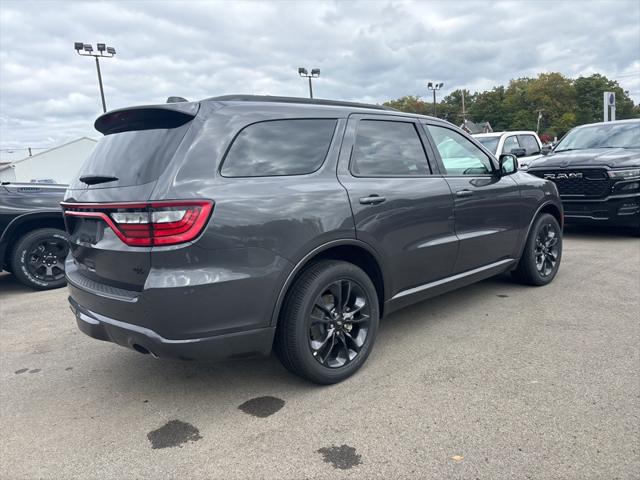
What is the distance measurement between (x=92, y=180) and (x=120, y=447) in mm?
Result: 1519

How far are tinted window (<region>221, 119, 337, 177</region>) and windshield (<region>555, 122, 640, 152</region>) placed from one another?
6.73 meters

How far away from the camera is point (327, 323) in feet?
9.75

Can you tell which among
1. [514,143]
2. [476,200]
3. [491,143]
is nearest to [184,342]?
[476,200]

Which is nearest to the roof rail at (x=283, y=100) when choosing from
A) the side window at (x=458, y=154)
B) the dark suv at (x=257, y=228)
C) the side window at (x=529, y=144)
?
the dark suv at (x=257, y=228)

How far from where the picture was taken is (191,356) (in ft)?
8.18

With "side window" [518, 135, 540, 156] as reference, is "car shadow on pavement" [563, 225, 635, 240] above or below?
below

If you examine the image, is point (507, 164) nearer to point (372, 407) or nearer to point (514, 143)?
point (372, 407)

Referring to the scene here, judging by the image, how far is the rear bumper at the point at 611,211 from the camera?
6914 millimetres

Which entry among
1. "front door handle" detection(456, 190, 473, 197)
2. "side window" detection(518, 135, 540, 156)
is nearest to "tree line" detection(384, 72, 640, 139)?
"side window" detection(518, 135, 540, 156)

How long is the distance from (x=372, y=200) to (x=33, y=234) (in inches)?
184

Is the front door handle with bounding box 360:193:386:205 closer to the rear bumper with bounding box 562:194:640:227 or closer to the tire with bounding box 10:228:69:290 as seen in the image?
the tire with bounding box 10:228:69:290

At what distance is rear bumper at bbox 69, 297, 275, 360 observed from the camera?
2.46 metres

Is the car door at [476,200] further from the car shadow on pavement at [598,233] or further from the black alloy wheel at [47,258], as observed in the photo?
the black alloy wheel at [47,258]

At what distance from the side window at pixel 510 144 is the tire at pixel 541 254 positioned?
6205 mm
